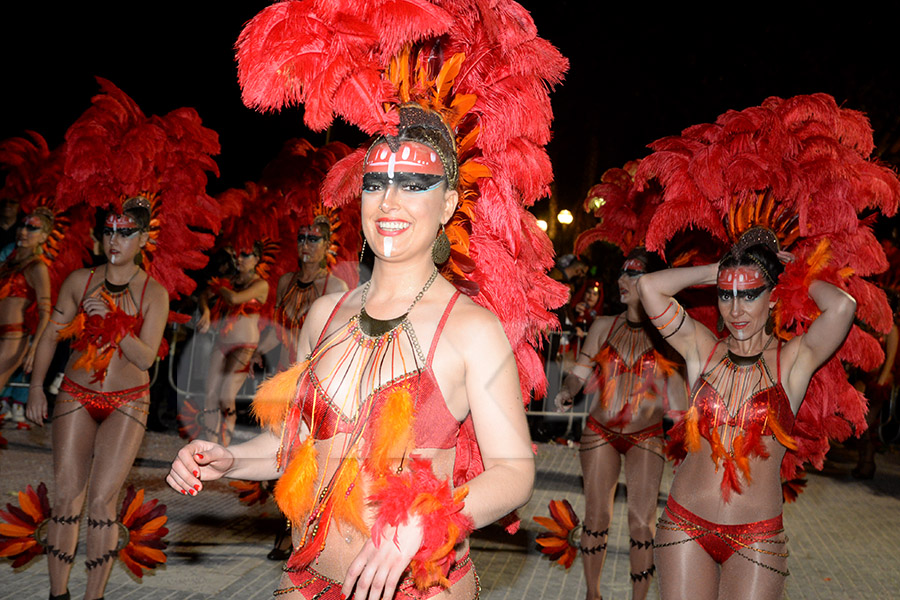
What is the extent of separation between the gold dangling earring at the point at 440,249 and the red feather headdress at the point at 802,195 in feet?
7.31

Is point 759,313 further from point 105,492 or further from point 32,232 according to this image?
point 32,232

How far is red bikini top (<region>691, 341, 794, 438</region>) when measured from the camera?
3.64 metres

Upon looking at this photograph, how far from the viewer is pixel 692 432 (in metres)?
3.78

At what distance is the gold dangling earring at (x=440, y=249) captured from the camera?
92.9 inches

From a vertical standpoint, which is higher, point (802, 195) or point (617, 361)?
point (802, 195)

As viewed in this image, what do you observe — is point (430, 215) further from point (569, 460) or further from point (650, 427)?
point (569, 460)

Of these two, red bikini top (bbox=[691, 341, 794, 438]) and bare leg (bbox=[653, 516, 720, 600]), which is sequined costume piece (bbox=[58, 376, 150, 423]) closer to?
bare leg (bbox=[653, 516, 720, 600])

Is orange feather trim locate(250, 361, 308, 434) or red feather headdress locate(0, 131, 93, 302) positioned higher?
red feather headdress locate(0, 131, 93, 302)

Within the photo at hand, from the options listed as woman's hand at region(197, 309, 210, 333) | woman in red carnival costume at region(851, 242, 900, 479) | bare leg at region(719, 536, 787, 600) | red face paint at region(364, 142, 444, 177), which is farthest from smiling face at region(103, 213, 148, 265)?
woman in red carnival costume at region(851, 242, 900, 479)

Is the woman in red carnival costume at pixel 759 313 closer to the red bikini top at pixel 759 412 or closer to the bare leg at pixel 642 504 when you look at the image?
the red bikini top at pixel 759 412

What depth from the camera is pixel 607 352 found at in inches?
225

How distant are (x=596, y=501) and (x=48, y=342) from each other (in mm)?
3507

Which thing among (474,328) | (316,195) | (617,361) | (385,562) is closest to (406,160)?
(474,328)

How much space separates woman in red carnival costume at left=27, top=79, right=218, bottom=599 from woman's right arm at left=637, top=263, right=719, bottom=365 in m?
2.86
